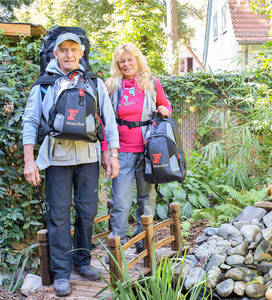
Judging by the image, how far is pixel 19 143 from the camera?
3.47 metres

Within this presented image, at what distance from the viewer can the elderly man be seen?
9.17ft

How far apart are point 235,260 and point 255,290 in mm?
406

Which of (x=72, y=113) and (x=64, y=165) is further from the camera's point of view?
(x=64, y=165)

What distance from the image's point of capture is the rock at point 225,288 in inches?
140

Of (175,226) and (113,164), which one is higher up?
(113,164)

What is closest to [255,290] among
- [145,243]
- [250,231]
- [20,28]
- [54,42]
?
[250,231]

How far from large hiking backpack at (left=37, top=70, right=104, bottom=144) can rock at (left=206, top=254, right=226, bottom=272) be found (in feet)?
6.26

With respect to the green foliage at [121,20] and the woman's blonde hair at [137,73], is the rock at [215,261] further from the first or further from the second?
the green foliage at [121,20]

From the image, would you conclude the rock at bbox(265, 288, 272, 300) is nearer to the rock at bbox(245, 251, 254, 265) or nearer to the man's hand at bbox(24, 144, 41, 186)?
the rock at bbox(245, 251, 254, 265)

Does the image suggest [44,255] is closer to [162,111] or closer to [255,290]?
[162,111]

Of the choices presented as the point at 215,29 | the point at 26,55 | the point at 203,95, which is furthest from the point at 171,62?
the point at 26,55

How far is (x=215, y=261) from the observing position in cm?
385

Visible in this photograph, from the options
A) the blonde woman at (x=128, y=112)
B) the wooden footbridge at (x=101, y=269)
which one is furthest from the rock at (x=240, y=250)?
the blonde woman at (x=128, y=112)

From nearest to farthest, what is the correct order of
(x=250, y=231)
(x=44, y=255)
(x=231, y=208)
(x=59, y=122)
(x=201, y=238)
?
1. (x=59, y=122)
2. (x=44, y=255)
3. (x=250, y=231)
4. (x=201, y=238)
5. (x=231, y=208)
